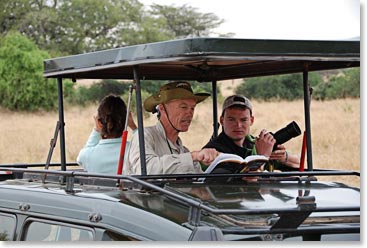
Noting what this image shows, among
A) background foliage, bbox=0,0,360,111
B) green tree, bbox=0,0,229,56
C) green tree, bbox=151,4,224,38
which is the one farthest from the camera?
green tree, bbox=151,4,224,38

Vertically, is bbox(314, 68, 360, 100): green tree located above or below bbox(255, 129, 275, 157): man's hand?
above

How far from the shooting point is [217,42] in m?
3.39

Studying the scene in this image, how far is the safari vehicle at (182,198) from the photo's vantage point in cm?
305

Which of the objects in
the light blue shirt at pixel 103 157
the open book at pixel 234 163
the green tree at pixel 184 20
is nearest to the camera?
the open book at pixel 234 163

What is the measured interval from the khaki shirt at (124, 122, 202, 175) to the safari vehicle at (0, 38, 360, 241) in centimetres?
11

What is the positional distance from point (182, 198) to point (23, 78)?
21388 millimetres

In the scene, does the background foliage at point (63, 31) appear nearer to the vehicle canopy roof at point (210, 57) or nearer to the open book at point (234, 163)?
the vehicle canopy roof at point (210, 57)

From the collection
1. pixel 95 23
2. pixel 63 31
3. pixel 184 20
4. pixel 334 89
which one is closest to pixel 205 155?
pixel 334 89

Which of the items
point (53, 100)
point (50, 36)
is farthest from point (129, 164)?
point (50, 36)

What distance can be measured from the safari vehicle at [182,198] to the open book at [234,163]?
0.28 feet

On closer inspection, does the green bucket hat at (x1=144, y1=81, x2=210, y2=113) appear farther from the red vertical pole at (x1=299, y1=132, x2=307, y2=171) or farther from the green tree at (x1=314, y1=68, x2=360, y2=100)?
the green tree at (x1=314, y1=68, x2=360, y2=100)

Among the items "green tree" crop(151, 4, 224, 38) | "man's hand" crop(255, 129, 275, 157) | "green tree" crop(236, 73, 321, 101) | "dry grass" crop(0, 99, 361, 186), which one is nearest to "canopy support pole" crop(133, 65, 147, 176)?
"man's hand" crop(255, 129, 275, 157)

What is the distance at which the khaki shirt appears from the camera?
4.15 meters

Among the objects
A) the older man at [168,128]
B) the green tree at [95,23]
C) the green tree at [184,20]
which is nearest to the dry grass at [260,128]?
the older man at [168,128]
